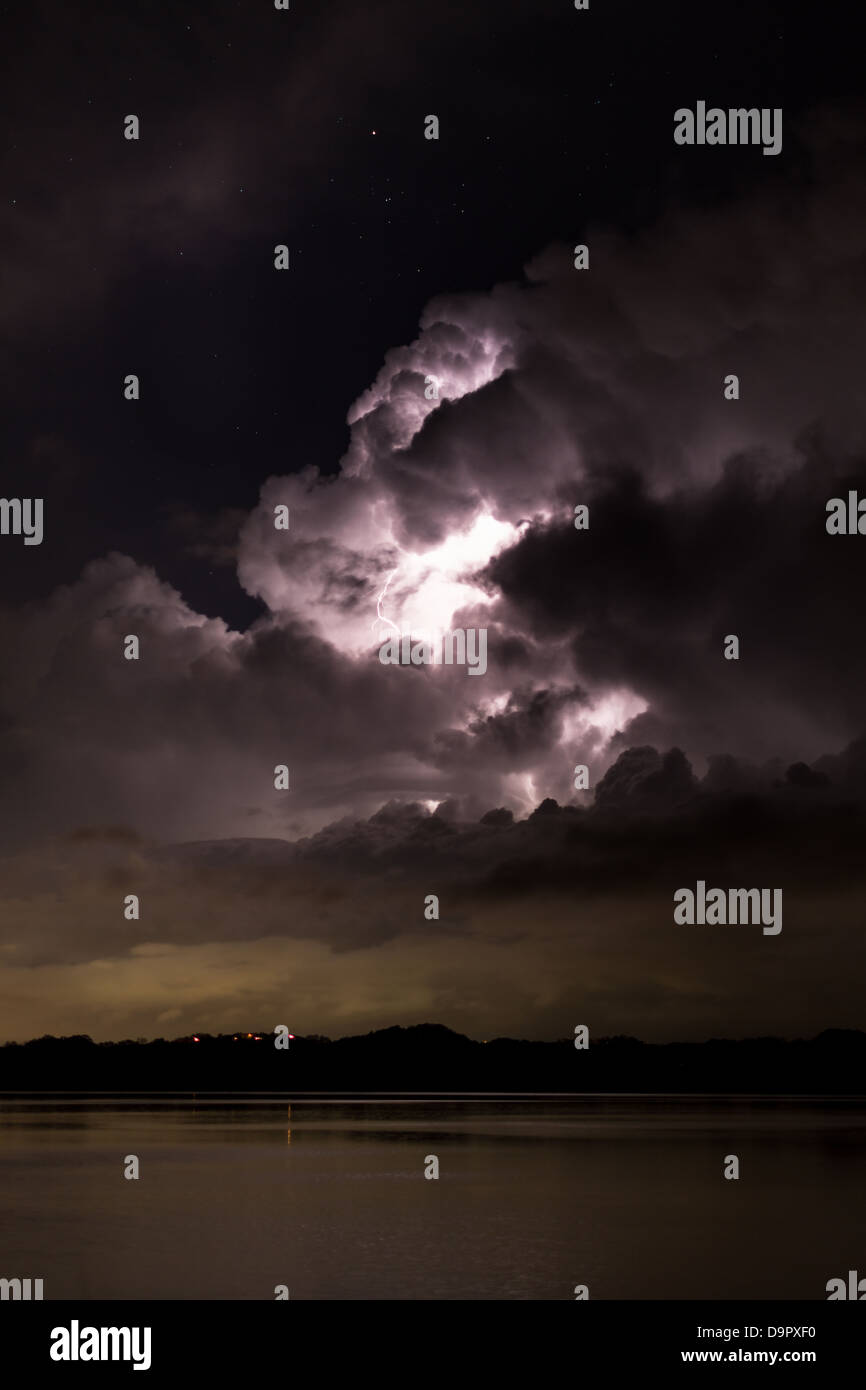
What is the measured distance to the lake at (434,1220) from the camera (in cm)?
3412

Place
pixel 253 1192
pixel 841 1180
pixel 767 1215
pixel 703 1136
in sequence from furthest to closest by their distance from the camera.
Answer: pixel 703 1136 → pixel 841 1180 → pixel 253 1192 → pixel 767 1215

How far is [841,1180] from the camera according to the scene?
57.6 metres

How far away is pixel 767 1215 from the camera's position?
1821 inches

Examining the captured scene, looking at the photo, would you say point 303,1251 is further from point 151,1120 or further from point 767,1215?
point 151,1120

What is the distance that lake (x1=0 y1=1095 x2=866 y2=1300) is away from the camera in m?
34.1

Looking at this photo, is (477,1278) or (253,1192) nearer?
(477,1278)

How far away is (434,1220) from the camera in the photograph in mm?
43750
